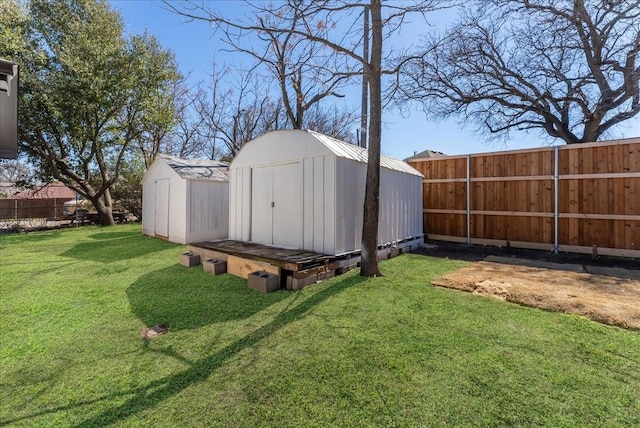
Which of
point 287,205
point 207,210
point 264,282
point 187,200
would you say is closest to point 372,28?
point 287,205

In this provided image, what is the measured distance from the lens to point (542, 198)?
273 inches

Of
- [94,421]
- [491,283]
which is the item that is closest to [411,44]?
[491,283]

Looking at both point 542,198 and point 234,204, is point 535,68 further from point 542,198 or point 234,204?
point 234,204

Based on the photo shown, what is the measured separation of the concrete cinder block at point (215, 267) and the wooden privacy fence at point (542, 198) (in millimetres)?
6052

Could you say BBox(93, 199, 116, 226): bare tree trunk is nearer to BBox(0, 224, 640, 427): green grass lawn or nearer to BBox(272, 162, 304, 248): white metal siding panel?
BBox(0, 224, 640, 427): green grass lawn

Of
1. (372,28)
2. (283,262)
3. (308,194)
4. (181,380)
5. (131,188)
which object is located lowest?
(181,380)

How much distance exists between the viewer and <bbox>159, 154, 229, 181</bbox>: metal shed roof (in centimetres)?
862

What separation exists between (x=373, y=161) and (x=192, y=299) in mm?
3268

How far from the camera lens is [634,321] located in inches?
115

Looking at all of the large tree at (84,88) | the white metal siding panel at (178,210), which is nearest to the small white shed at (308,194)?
the white metal siding panel at (178,210)

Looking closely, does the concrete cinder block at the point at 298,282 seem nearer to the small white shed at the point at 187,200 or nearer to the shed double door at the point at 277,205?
the shed double door at the point at 277,205

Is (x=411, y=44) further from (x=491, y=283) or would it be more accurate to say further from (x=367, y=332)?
(x=367, y=332)

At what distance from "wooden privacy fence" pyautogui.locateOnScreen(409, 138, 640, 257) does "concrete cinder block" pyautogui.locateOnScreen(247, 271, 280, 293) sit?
5.91 meters

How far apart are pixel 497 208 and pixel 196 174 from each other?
8.37 m
